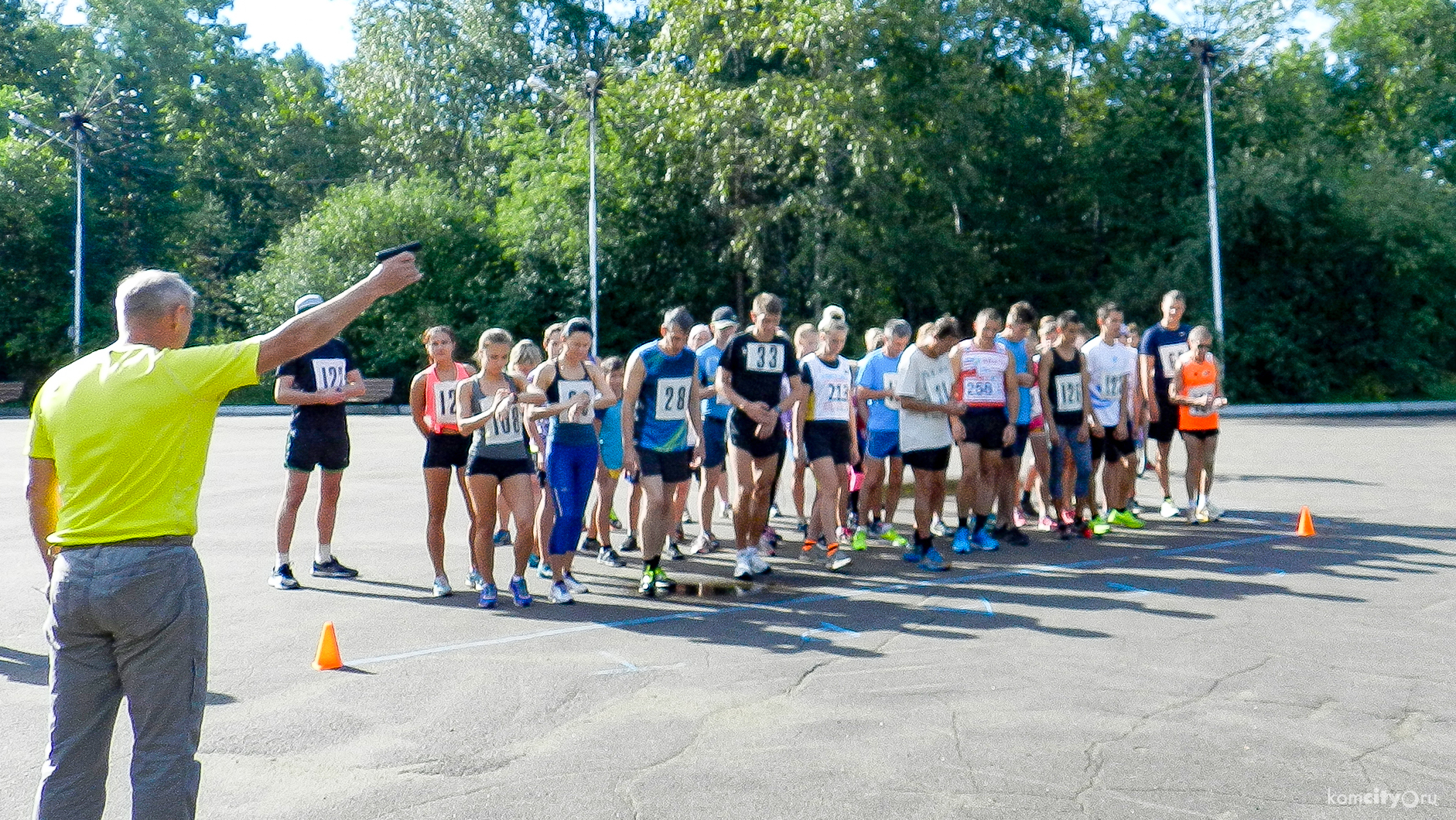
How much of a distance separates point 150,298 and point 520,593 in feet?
15.5

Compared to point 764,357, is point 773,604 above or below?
below

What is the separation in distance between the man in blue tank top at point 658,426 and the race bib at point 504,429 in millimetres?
Result: 733

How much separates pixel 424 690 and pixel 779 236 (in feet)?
95.0

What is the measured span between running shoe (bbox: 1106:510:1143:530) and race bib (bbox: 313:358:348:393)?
6.75 m

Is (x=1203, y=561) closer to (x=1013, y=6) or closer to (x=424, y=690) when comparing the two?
(x=424, y=690)

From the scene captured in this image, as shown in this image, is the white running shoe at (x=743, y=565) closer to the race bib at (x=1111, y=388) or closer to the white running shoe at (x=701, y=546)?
the white running shoe at (x=701, y=546)

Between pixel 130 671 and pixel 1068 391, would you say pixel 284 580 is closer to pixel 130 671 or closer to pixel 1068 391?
pixel 130 671

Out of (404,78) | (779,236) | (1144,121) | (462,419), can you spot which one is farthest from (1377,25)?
(462,419)

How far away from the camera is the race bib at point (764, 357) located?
906 cm

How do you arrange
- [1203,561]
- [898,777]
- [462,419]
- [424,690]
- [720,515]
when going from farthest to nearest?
[720,515]
[1203,561]
[462,419]
[424,690]
[898,777]

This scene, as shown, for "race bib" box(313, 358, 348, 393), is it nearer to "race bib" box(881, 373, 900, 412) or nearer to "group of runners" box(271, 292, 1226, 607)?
"group of runners" box(271, 292, 1226, 607)

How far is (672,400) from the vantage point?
8688 millimetres

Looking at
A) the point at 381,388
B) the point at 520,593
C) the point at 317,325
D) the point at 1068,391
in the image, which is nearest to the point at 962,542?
the point at 1068,391

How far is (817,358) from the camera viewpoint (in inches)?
389
